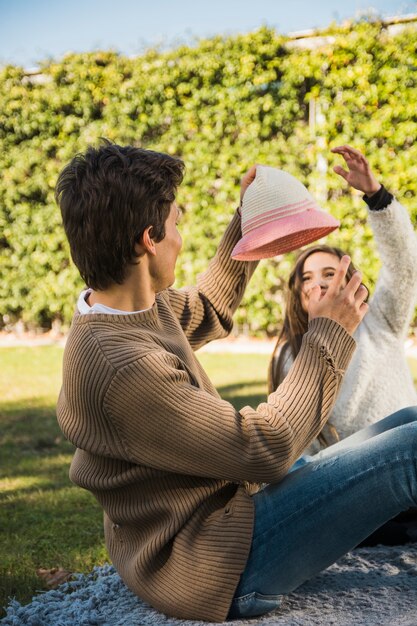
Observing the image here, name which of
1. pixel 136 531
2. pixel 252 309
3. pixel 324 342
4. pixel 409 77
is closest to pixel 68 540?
pixel 136 531

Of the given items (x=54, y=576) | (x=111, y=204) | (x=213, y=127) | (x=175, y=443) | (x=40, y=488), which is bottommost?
(x=40, y=488)

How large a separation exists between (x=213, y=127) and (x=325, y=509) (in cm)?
686

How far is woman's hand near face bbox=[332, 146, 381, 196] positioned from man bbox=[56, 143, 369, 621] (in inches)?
34.8

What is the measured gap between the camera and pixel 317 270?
3.21m

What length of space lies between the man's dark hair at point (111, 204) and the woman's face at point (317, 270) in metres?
1.38

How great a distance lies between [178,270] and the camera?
826 cm

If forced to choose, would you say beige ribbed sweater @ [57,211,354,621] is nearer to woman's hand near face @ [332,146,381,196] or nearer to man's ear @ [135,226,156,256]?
man's ear @ [135,226,156,256]

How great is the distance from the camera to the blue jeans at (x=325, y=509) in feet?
6.05

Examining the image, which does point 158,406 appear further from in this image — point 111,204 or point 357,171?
point 357,171

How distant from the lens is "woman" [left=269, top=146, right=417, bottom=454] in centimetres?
281

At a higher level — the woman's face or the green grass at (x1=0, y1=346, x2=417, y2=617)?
the woman's face

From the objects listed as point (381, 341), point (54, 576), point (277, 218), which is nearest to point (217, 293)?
point (277, 218)

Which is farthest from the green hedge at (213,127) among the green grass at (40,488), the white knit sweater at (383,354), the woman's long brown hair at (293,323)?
the white knit sweater at (383,354)

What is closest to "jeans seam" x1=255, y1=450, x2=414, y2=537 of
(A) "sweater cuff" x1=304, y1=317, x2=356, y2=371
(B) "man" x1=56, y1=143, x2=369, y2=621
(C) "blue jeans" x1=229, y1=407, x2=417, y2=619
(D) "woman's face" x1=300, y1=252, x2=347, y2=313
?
(C) "blue jeans" x1=229, y1=407, x2=417, y2=619
